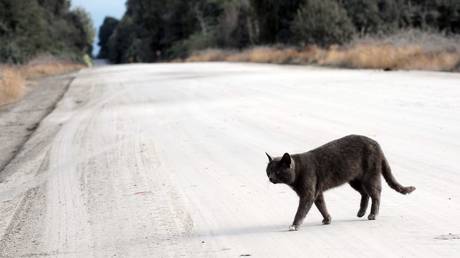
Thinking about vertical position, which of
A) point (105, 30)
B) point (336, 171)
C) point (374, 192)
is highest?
point (336, 171)

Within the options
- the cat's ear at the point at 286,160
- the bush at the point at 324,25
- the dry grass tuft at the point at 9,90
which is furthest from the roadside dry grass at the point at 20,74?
the cat's ear at the point at 286,160

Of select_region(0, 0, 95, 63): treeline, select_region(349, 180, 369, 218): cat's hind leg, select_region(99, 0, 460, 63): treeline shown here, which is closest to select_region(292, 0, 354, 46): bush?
select_region(99, 0, 460, 63): treeline

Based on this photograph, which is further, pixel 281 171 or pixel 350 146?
pixel 350 146

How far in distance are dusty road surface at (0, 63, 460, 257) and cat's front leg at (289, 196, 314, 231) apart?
0.09 metres

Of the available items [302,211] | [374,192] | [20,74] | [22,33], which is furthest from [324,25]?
[302,211]

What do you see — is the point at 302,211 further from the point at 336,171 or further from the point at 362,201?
the point at 362,201

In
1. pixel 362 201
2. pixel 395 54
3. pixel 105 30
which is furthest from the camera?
pixel 105 30

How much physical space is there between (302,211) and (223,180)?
272 centimetres

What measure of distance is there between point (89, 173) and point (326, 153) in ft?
14.8

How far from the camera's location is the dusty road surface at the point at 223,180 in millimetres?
6469

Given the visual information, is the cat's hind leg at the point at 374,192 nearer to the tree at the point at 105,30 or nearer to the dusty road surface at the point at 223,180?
the dusty road surface at the point at 223,180

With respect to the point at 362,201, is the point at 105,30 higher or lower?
lower

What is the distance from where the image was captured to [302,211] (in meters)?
6.59

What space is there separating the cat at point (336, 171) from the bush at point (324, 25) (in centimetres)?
3384
